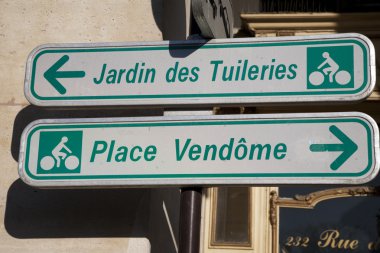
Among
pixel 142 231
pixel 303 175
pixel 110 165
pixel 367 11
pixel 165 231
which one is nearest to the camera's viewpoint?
pixel 303 175

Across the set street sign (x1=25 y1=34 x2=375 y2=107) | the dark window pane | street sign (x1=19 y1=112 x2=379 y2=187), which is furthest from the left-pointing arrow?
the dark window pane

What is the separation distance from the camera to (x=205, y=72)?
9.25 ft

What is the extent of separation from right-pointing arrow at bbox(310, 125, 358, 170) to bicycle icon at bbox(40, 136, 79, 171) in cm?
106

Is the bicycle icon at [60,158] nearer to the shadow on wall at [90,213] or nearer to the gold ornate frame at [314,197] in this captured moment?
the shadow on wall at [90,213]

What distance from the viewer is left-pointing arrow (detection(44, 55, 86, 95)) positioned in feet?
9.64

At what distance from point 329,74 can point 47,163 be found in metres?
1.33

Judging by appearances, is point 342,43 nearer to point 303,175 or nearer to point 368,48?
point 368,48

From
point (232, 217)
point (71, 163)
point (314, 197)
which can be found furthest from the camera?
point (314, 197)

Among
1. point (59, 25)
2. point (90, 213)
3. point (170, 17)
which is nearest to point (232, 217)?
point (90, 213)

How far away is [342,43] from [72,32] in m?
1.59

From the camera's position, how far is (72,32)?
3537 millimetres

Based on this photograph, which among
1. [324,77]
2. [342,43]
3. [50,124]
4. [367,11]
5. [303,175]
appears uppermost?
[367,11]

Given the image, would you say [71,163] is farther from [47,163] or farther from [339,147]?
[339,147]

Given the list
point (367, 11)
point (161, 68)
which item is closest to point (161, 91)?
point (161, 68)
